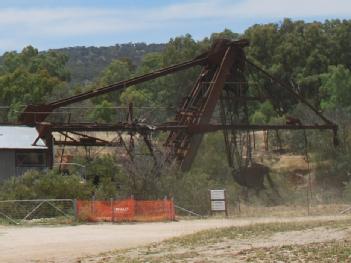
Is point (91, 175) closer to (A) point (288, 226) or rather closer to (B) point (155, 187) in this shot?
(B) point (155, 187)

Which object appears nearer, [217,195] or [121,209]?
[121,209]

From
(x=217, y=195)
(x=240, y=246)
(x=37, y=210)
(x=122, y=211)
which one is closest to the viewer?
(x=240, y=246)

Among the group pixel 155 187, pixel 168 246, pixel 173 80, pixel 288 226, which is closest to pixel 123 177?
pixel 155 187

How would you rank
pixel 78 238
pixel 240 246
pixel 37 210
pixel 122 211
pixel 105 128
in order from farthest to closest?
pixel 105 128
pixel 37 210
pixel 122 211
pixel 78 238
pixel 240 246

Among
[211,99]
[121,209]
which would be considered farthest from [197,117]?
[121,209]

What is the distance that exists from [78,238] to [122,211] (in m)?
9.16

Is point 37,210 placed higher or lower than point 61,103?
lower

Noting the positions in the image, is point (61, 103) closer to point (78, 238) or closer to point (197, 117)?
point (197, 117)

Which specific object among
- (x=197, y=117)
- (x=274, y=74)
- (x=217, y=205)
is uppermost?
(x=274, y=74)

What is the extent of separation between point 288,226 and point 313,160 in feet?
118

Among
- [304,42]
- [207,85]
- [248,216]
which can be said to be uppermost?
[304,42]

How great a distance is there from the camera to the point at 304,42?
326 feet

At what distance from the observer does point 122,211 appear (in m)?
39.1

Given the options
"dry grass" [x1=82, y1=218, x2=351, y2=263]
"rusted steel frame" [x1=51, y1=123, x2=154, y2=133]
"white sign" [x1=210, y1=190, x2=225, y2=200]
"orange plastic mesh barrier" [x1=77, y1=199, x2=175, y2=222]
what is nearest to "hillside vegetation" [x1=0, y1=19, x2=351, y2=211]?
"rusted steel frame" [x1=51, y1=123, x2=154, y2=133]
